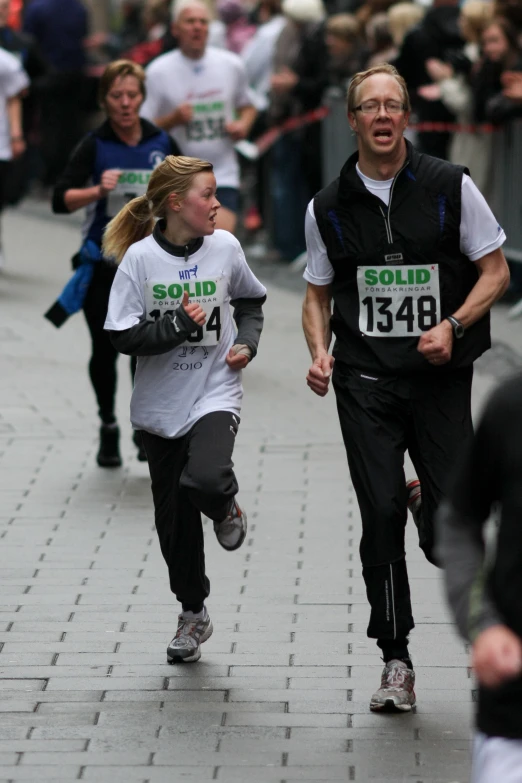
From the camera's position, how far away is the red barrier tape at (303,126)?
40.0 feet

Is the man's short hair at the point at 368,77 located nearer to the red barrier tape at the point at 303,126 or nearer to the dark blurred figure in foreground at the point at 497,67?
the dark blurred figure in foreground at the point at 497,67

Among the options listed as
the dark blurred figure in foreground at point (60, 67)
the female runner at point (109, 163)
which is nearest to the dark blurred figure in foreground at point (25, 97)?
the dark blurred figure in foreground at point (60, 67)

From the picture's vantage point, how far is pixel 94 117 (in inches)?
792

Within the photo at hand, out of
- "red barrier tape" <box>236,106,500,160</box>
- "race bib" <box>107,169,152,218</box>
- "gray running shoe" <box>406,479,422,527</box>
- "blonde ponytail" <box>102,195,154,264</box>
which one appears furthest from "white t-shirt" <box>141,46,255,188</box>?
"gray running shoe" <box>406,479,422,527</box>

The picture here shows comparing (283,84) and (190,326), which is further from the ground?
(190,326)

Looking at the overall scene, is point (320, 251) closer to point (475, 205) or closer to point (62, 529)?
point (475, 205)

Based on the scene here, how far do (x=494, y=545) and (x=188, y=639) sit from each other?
8.36 feet

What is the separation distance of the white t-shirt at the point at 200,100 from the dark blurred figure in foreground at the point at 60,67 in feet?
28.4

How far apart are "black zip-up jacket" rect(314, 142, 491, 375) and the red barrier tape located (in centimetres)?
703

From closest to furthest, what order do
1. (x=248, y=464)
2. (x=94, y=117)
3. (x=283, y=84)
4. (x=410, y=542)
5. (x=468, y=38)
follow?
(x=410, y=542), (x=248, y=464), (x=468, y=38), (x=283, y=84), (x=94, y=117)

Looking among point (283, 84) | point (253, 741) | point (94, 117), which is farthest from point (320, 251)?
point (94, 117)

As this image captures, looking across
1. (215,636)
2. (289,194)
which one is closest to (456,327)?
(215,636)

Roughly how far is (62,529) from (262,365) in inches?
152

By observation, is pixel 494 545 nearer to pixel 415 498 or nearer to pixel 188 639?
pixel 415 498
